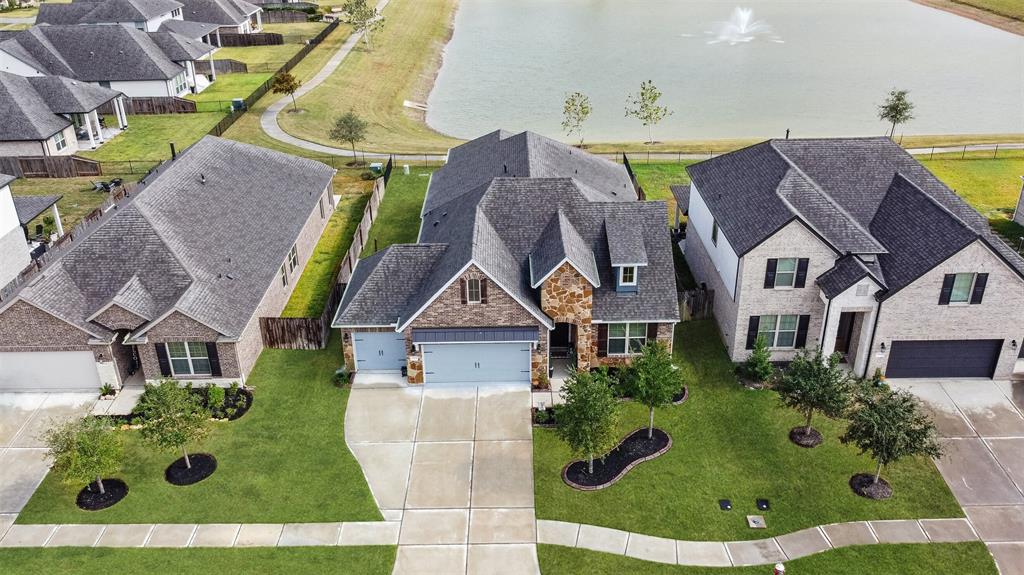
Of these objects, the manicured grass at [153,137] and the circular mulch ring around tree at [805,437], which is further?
the manicured grass at [153,137]

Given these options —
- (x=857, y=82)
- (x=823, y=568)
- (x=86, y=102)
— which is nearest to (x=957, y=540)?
(x=823, y=568)

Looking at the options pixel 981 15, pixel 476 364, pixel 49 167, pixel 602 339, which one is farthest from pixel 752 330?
pixel 981 15

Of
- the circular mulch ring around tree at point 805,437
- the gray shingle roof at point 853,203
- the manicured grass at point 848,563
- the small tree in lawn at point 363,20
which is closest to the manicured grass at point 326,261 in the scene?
the manicured grass at point 848,563

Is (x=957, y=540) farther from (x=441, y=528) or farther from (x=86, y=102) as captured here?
(x=86, y=102)

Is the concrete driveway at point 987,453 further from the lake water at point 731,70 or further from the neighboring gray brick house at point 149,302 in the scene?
the lake water at point 731,70

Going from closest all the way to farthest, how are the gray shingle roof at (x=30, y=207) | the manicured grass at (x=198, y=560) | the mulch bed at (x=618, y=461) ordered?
the manicured grass at (x=198, y=560) → the mulch bed at (x=618, y=461) → the gray shingle roof at (x=30, y=207)

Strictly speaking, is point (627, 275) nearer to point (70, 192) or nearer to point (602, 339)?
point (602, 339)
